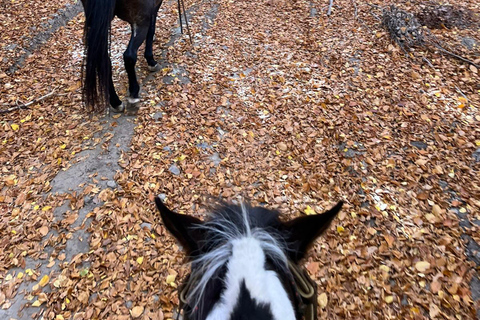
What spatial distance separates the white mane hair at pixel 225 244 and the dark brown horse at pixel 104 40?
3208mm

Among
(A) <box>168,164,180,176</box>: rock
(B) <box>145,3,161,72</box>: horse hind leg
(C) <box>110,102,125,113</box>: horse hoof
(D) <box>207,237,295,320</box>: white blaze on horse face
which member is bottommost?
(A) <box>168,164,180,176</box>: rock

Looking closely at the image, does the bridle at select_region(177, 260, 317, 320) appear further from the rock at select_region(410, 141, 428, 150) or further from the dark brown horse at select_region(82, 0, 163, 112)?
the rock at select_region(410, 141, 428, 150)

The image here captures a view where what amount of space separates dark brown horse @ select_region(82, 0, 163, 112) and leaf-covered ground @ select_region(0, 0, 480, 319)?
1.89 feet

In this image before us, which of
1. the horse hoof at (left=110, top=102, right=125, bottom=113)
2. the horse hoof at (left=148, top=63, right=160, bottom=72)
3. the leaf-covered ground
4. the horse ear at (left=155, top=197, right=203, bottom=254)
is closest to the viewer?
the horse ear at (left=155, top=197, right=203, bottom=254)

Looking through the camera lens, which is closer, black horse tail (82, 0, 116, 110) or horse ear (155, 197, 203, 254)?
horse ear (155, 197, 203, 254)

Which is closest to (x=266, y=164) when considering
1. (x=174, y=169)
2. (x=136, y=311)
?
(x=174, y=169)

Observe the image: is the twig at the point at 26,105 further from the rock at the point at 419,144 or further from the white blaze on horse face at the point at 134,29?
the rock at the point at 419,144

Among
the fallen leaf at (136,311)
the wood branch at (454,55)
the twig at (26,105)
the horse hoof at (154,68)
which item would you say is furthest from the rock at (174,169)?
the wood branch at (454,55)

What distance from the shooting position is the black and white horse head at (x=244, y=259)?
0.98 m

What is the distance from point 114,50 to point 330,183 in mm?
5047

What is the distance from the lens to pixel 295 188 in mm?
3527

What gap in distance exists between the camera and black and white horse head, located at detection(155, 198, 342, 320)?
3.23 feet

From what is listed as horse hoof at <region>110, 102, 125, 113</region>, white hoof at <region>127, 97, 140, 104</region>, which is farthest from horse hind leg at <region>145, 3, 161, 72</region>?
horse hoof at <region>110, 102, 125, 113</region>

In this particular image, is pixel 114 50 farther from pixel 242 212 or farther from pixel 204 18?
pixel 242 212
